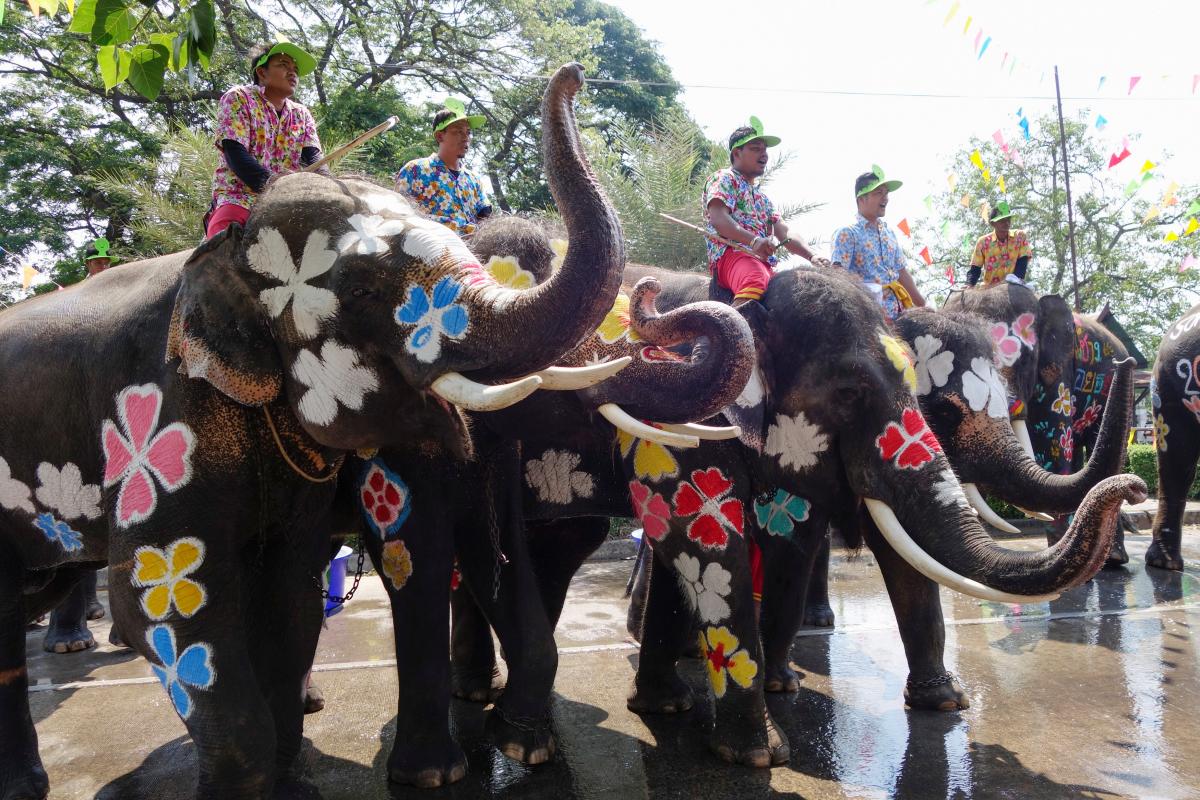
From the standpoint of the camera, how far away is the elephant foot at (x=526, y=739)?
396 centimetres

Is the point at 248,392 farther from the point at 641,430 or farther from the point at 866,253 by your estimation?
the point at 866,253

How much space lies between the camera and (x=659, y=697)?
4.69 metres

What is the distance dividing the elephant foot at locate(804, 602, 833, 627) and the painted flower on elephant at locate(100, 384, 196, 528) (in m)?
4.60

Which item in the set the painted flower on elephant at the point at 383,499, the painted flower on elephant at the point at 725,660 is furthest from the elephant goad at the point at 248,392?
the painted flower on elephant at the point at 725,660

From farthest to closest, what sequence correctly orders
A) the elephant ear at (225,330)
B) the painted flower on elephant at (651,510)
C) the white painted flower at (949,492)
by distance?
the painted flower on elephant at (651,510) → the white painted flower at (949,492) → the elephant ear at (225,330)

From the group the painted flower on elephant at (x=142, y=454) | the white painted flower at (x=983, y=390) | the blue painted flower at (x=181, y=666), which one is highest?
the white painted flower at (x=983, y=390)

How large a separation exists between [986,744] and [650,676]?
1.56 meters

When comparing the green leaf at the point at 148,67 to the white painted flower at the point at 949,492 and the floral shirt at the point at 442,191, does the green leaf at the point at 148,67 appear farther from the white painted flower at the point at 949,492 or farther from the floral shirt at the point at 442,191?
the white painted flower at the point at 949,492

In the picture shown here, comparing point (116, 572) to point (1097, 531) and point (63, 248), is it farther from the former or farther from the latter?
point (63, 248)

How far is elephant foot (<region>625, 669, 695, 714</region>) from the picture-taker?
4688mm

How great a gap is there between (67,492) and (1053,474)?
429 centimetres

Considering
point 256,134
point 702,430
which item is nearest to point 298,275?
point 256,134

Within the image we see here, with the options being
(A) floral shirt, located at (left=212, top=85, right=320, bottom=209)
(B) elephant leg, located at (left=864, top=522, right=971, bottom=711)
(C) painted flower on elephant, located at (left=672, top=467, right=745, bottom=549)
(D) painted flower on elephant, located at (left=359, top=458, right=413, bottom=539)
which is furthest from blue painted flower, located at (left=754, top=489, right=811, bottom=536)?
(A) floral shirt, located at (left=212, top=85, right=320, bottom=209)

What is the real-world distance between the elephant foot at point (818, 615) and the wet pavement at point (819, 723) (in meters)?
0.15
